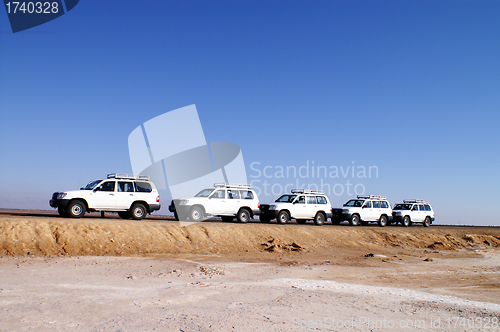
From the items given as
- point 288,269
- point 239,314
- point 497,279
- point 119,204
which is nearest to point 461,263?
point 497,279

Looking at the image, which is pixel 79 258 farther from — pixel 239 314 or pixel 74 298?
pixel 239 314

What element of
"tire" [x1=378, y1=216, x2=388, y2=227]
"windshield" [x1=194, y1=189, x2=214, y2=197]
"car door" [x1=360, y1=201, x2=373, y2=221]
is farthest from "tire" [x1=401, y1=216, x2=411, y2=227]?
"windshield" [x1=194, y1=189, x2=214, y2=197]

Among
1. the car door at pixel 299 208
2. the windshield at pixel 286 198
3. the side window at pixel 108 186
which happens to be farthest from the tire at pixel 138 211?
the car door at pixel 299 208

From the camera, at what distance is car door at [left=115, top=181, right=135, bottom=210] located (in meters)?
17.5

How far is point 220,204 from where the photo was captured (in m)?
19.4

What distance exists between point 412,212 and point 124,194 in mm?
23335

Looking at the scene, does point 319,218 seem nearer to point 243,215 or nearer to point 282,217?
point 282,217

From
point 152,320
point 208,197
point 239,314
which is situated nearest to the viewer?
point 152,320

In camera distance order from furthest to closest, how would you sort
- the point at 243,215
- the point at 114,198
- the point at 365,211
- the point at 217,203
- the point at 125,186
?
the point at 365,211 < the point at 243,215 < the point at 217,203 < the point at 125,186 < the point at 114,198

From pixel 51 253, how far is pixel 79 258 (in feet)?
3.83

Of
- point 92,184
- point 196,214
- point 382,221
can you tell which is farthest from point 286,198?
point 92,184

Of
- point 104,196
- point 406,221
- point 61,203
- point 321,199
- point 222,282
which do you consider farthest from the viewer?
point 406,221

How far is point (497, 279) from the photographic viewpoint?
37.2ft

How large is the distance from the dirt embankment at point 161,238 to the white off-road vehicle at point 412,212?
23.4 feet
